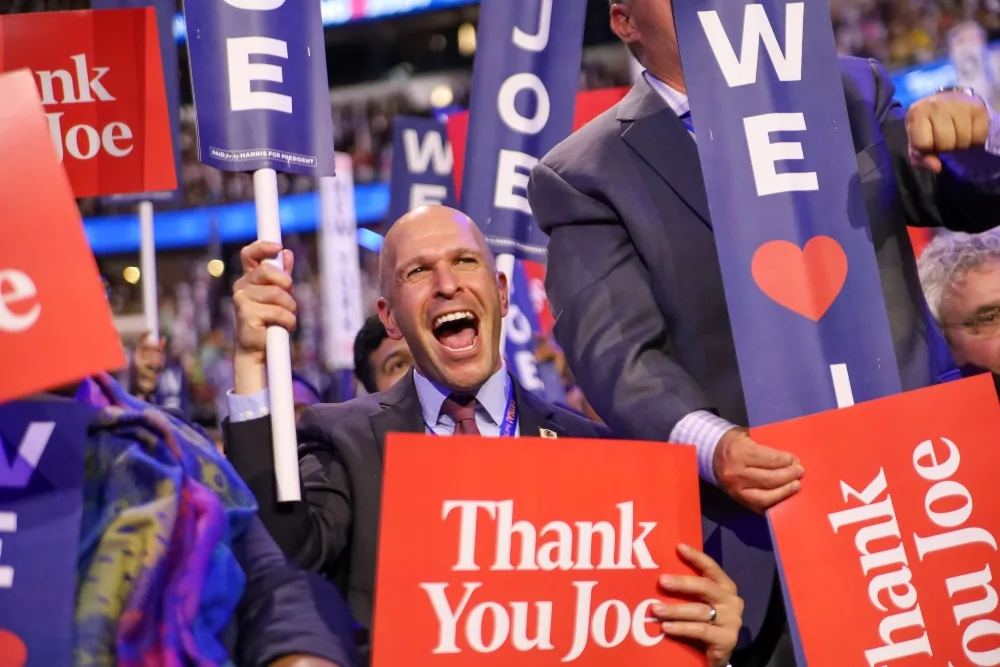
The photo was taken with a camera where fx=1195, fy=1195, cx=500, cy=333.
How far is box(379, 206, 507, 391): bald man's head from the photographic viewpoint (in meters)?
2.07

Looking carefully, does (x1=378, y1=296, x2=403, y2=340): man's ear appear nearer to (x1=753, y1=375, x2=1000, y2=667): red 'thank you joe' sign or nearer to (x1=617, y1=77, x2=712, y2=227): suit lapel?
(x1=617, y1=77, x2=712, y2=227): suit lapel

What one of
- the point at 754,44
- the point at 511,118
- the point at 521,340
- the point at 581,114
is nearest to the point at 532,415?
the point at 754,44

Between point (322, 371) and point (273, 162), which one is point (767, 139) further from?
point (322, 371)

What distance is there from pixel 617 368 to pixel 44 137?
834 millimetres

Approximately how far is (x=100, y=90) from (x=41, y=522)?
1551 millimetres

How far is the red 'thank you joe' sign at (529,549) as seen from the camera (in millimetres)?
1383

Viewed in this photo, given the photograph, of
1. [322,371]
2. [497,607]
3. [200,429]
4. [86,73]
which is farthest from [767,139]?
[322,371]

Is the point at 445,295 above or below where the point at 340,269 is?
below

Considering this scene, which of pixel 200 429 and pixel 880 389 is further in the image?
pixel 200 429

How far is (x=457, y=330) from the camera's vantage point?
83.9 inches

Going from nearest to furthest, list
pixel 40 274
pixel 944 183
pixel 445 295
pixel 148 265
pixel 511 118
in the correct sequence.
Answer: pixel 40 274, pixel 944 183, pixel 445 295, pixel 511 118, pixel 148 265

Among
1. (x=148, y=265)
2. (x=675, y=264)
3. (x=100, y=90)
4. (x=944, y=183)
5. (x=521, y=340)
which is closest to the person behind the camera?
(x=944, y=183)

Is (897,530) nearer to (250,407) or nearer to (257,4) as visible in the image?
(250,407)

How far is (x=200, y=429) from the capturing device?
5.46 ft
